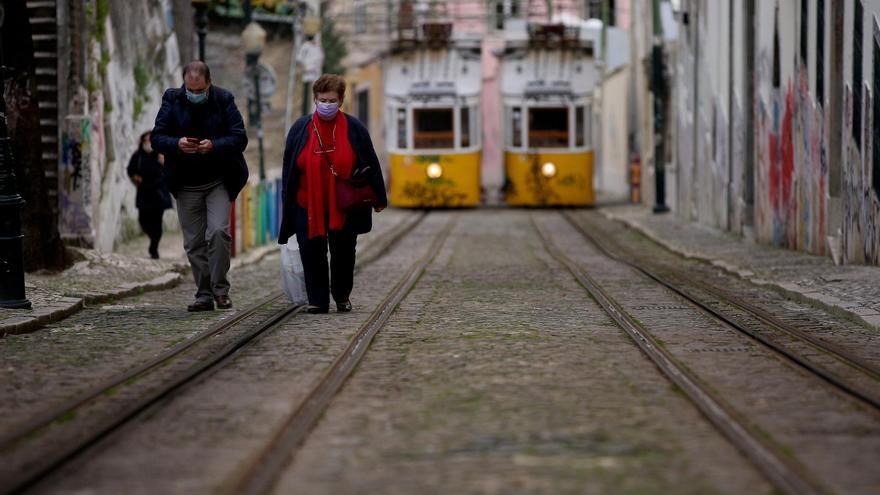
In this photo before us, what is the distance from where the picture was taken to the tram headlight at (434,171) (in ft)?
112

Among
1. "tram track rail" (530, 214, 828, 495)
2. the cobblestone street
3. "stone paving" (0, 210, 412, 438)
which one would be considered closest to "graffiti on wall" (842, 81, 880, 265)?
the cobblestone street

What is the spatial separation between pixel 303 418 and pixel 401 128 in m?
27.8

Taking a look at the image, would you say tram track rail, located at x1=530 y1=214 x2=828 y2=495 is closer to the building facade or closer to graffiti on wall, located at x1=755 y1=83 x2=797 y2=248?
the building facade

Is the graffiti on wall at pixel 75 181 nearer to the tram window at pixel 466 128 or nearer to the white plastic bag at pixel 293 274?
the white plastic bag at pixel 293 274

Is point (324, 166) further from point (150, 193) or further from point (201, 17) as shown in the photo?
point (201, 17)

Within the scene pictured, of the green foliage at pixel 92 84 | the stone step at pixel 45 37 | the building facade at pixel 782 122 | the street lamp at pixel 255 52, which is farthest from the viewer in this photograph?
the street lamp at pixel 255 52

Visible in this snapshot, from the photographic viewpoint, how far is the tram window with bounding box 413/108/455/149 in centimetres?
3403

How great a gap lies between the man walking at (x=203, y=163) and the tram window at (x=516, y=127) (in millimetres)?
23537

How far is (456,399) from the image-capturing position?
7035mm

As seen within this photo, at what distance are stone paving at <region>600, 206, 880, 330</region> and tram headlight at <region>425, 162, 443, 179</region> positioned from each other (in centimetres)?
871

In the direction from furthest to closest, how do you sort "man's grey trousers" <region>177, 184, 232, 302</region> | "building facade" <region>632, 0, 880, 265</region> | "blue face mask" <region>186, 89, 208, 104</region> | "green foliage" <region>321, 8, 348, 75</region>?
"green foliage" <region>321, 8, 348, 75</region>
"building facade" <region>632, 0, 880, 265</region>
"man's grey trousers" <region>177, 184, 232, 302</region>
"blue face mask" <region>186, 89, 208, 104</region>

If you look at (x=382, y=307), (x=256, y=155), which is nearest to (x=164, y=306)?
Result: (x=382, y=307)

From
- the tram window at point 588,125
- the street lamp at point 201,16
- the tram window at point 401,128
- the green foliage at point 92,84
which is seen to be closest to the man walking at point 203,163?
the green foliage at point 92,84

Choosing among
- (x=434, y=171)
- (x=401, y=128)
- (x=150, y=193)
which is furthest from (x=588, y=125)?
(x=150, y=193)
